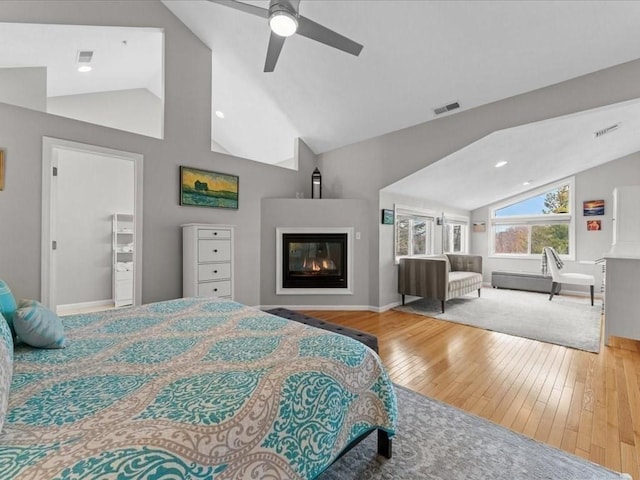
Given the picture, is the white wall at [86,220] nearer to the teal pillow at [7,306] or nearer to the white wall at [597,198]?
the teal pillow at [7,306]

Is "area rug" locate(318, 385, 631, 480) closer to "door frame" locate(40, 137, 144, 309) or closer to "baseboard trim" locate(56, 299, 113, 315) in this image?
"door frame" locate(40, 137, 144, 309)

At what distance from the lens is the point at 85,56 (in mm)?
3693

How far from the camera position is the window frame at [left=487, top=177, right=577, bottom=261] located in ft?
20.4

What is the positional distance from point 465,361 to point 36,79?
601cm

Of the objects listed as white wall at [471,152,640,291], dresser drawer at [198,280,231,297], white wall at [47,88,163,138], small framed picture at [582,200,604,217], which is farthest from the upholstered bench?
small framed picture at [582,200,604,217]

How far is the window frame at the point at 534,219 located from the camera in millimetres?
6211

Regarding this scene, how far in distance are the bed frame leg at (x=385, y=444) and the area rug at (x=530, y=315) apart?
2.80 meters

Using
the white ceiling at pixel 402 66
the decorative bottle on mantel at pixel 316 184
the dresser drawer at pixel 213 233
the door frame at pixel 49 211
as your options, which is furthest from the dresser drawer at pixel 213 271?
the white ceiling at pixel 402 66

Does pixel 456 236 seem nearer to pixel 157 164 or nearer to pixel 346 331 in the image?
pixel 346 331

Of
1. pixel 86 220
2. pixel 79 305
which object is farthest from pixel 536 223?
pixel 79 305

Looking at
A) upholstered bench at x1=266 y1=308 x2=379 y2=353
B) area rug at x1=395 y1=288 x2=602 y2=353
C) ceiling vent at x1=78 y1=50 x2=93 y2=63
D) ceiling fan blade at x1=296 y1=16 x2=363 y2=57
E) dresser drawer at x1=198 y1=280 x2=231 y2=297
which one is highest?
ceiling vent at x1=78 y1=50 x2=93 y2=63

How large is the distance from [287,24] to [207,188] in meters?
2.48

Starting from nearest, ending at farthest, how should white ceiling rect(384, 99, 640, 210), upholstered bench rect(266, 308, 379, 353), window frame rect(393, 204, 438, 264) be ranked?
1. upholstered bench rect(266, 308, 379, 353)
2. white ceiling rect(384, 99, 640, 210)
3. window frame rect(393, 204, 438, 264)

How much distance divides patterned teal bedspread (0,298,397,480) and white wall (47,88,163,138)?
4135 millimetres
